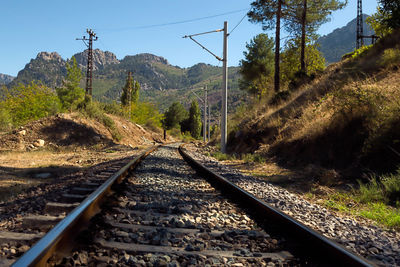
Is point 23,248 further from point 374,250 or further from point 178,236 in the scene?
point 374,250

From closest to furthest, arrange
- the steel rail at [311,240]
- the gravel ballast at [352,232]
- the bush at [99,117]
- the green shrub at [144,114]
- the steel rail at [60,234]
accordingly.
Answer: the steel rail at [60,234] → the steel rail at [311,240] → the gravel ballast at [352,232] → the bush at [99,117] → the green shrub at [144,114]

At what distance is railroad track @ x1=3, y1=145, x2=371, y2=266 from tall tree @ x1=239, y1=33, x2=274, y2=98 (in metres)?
41.5

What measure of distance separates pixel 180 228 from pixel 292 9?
82.3ft

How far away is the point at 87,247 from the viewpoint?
225 cm

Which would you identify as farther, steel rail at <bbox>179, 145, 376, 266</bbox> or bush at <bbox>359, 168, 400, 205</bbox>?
bush at <bbox>359, 168, 400, 205</bbox>

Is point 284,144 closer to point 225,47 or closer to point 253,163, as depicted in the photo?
point 253,163

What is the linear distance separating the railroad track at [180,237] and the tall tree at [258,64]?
136 feet

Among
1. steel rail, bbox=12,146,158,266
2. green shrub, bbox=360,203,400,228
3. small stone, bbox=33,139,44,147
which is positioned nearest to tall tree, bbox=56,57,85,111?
small stone, bbox=33,139,44,147

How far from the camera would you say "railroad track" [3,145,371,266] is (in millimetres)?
2082

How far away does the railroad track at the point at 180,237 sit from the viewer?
82.0 inches

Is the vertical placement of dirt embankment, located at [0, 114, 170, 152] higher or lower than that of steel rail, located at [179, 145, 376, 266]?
higher

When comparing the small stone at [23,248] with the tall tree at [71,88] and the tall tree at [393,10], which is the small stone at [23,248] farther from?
the tall tree at [71,88]

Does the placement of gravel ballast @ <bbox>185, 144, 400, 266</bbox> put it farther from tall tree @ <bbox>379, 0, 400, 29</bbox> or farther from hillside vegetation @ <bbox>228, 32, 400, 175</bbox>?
tall tree @ <bbox>379, 0, 400, 29</bbox>

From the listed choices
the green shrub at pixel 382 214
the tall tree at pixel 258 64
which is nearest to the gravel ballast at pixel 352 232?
the green shrub at pixel 382 214
